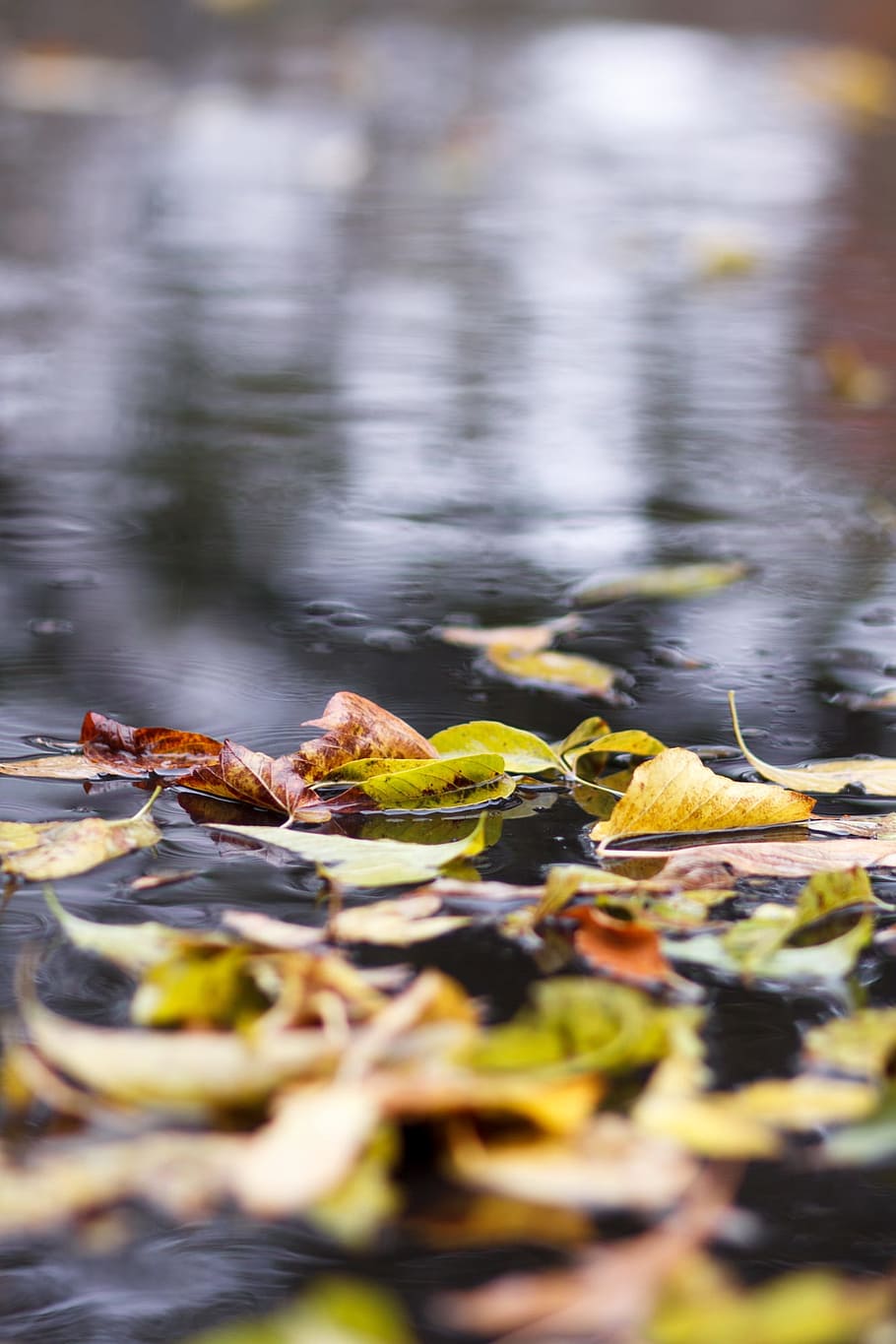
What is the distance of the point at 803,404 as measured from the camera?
7.48 ft

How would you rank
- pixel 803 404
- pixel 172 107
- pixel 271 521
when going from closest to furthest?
pixel 271 521 → pixel 803 404 → pixel 172 107

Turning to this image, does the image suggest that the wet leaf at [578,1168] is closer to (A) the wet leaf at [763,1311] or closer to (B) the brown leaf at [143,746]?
(A) the wet leaf at [763,1311]

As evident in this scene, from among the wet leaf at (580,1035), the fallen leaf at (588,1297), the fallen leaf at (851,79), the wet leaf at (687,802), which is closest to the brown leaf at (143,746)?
the wet leaf at (687,802)

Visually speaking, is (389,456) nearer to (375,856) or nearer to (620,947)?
(375,856)

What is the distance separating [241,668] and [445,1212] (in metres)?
0.69

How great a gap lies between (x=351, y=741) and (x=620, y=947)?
277 millimetres

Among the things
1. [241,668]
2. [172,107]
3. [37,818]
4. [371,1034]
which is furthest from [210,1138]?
[172,107]

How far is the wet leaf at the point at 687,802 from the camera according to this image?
939 millimetres

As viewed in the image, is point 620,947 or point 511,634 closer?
point 620,947

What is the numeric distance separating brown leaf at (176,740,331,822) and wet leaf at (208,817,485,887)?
46mm

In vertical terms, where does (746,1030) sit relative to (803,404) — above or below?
below

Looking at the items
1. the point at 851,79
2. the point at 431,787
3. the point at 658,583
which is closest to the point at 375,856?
the point at 431,787

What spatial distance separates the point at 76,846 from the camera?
90 cm

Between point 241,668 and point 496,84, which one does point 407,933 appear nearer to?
point 241,668
